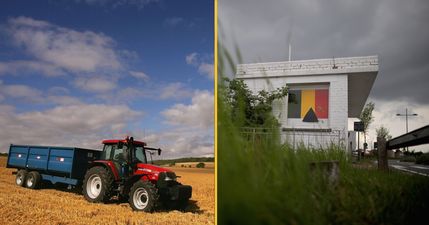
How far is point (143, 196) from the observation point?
3.25 metres

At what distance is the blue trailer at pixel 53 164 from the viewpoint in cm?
412

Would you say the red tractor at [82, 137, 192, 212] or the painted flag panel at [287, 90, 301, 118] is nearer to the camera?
the painted flag panel at [287, 90, 301, 118]

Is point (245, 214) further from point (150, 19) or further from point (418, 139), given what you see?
point (150, 19)

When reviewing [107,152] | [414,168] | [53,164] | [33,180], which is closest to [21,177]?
[33,180]

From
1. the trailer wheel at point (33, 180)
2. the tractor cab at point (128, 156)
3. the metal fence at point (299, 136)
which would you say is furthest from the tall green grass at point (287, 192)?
the trailer wheel at point (33, 180)

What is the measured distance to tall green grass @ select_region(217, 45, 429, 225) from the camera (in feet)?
2.15

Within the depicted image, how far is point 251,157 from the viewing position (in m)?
0.69

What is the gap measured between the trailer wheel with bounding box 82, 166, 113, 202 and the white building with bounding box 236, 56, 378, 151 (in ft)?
9.41

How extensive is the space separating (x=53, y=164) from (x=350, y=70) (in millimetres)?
4167

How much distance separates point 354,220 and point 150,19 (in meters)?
1.86

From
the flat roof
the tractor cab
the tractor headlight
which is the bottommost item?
the tractor headlight

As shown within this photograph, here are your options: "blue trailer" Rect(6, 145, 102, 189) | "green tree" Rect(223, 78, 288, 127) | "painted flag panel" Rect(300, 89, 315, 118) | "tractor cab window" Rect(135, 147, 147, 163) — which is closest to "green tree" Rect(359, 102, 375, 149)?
"painted flag panel" Rect(300, 89, 315, 118)

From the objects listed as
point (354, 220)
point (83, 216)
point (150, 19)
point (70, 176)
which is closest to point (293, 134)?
point (354, 220)

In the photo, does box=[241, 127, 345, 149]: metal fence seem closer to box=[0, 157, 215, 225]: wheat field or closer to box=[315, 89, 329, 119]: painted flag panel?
box=[315, 89, 329, 119]: painted flag panel
